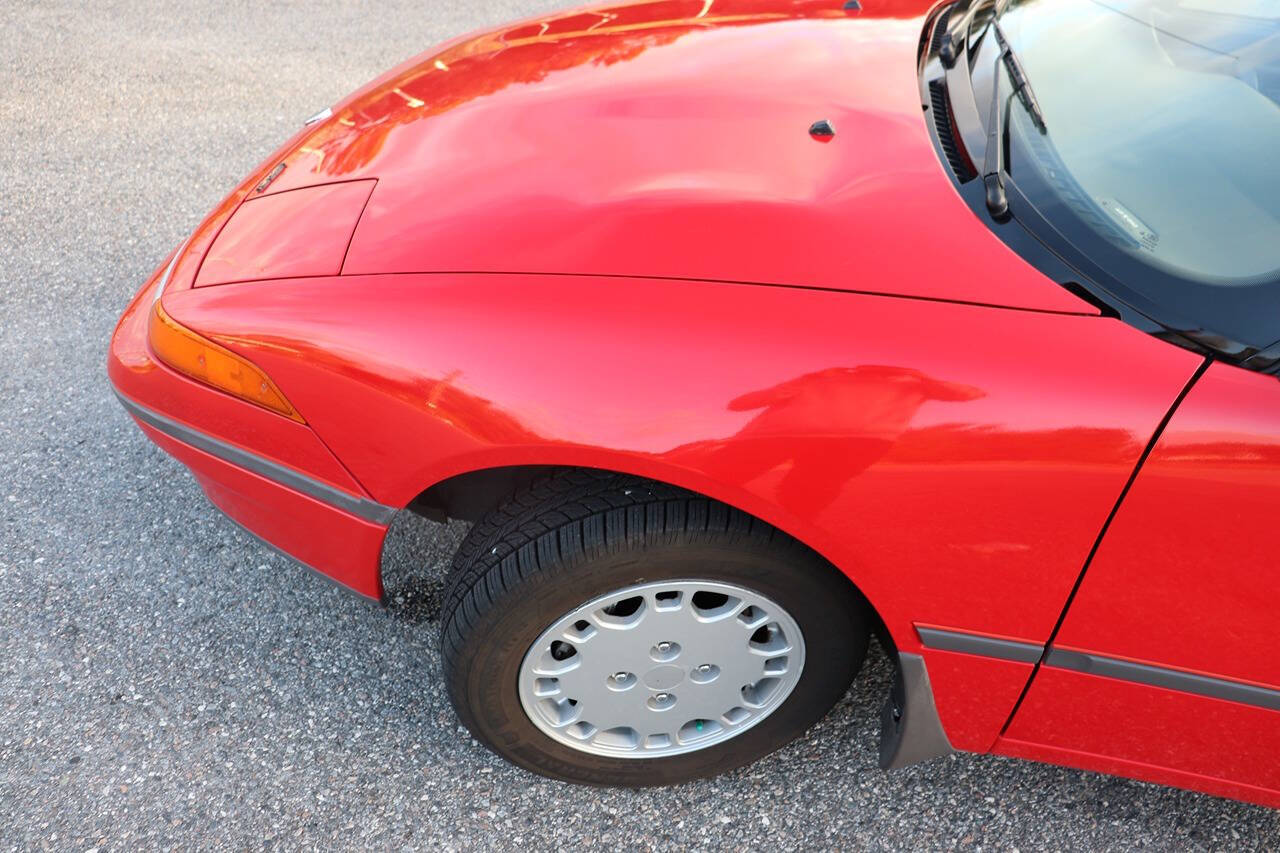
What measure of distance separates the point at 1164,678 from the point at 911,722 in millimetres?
390

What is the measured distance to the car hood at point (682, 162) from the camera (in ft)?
5.05

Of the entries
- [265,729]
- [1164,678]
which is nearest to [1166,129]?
[1164,678]

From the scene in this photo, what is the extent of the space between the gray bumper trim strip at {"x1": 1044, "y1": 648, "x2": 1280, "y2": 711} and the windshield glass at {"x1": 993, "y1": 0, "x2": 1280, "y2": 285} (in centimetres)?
57

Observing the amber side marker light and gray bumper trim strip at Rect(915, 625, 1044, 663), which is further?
the amber side marker light

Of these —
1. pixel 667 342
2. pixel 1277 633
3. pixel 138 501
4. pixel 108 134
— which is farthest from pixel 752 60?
pixel 108 134

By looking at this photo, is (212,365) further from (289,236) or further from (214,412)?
(289,236)

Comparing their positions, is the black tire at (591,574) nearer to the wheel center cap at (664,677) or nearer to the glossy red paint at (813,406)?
the glossy red paint at (813,406)

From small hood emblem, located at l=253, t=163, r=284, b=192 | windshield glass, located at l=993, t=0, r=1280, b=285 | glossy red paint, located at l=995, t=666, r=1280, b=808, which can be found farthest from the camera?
small hood emblem, located at l=253, t=163, r=284, b=192

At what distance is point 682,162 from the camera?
176 cm

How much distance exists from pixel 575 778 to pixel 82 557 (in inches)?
51.3

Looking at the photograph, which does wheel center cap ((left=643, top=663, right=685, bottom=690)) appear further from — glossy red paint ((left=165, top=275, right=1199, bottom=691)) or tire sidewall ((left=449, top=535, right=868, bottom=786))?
glossy red paint ((left=165, top=275, right=1199, bottom=691))

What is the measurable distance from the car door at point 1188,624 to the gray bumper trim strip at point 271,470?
1099 mm

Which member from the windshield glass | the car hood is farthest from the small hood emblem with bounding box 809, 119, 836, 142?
the windshield glass

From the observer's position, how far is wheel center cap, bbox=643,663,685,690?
1772 mm
